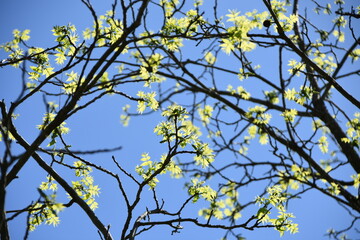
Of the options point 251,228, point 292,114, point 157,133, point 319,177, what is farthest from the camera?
point 319,177

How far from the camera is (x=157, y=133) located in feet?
9.41

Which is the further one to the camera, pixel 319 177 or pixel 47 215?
pixel 319 177

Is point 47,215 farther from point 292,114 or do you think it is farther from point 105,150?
point 292,114

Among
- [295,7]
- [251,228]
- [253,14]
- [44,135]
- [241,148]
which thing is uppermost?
[295,7]

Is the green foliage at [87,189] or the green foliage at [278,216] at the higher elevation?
the green foliage at [87,189]

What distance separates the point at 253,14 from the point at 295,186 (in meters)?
3.63

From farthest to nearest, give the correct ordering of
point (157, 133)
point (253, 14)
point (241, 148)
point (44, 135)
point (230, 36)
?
point (241, 148) → point (253, 14) → point (230, 36) → point (157, 133) → point (44, 135)

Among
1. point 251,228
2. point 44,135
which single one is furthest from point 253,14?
point 44,135

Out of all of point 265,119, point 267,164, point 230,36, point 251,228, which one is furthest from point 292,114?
point 251,228

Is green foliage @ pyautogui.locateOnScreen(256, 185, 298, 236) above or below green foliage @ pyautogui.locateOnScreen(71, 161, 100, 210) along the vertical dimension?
below

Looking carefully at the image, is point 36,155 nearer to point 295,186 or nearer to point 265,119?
point 265,119

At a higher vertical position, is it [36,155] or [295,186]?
[295,186]

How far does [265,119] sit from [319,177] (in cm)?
136

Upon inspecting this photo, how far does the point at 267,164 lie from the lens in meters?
6.31
